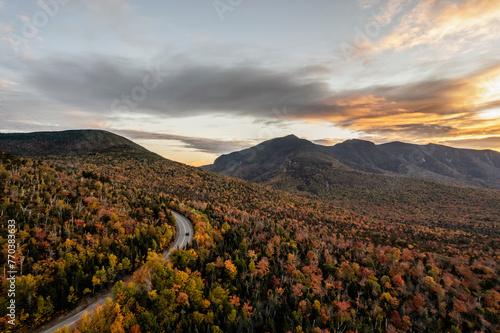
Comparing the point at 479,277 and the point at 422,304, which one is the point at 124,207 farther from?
the point at 479,277

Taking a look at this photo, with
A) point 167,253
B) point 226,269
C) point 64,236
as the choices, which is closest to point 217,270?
point 226,269

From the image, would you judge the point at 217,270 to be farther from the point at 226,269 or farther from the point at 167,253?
the point at 167,253

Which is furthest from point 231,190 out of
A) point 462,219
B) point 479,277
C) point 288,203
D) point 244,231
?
point 462,219

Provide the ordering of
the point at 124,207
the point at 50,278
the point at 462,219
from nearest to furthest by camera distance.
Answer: the point at 50,278 < the point at 124,207 < the point at 462,219

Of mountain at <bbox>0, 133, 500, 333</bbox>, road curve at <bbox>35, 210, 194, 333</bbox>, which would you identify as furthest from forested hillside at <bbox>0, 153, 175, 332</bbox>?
road curve at <bbox>35, 210, 194, 333</bbox>

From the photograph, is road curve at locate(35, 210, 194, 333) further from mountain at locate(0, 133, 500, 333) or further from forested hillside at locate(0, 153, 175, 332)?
forested hillside at locate(0, 153, 175, 332)

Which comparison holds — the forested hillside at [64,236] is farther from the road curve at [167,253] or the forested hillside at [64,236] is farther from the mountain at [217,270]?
the road curve at [167,253]

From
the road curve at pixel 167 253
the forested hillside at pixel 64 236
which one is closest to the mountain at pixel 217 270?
the forested hillside at pixel 64 236
